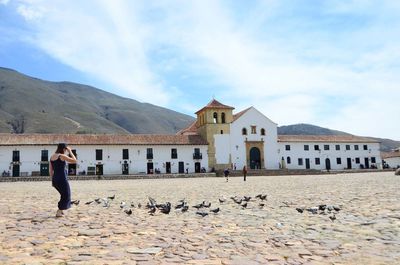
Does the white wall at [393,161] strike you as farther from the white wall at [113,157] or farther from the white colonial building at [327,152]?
the white wall at [113,157]

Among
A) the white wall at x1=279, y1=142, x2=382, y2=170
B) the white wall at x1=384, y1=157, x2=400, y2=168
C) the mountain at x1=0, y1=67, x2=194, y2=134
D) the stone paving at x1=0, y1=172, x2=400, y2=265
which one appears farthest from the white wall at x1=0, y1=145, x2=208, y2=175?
the mountain at x1=0, y1=67, x2=194, y2=134

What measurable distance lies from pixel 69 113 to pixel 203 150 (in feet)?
315

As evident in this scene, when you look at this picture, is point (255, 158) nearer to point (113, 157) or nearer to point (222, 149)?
point (222, 149)

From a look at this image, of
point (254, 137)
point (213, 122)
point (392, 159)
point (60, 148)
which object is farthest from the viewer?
point (392, 159)

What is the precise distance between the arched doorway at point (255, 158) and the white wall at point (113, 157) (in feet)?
20.6

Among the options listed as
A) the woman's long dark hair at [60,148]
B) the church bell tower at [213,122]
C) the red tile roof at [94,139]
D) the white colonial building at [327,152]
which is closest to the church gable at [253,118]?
the church bell tower at [213,122]

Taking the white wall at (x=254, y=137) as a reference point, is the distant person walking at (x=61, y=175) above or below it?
below

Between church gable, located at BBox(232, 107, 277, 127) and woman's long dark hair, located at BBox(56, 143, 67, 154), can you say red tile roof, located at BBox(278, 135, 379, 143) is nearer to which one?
church gable, located at BBox(232, 107, 277, 127)

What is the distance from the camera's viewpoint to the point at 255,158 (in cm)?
5209

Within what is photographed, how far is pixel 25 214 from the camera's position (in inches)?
323

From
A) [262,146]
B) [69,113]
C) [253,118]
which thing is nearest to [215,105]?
[253,118]

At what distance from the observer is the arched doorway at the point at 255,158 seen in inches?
2037

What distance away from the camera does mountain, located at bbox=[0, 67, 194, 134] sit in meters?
105

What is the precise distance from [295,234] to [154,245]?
210cm
